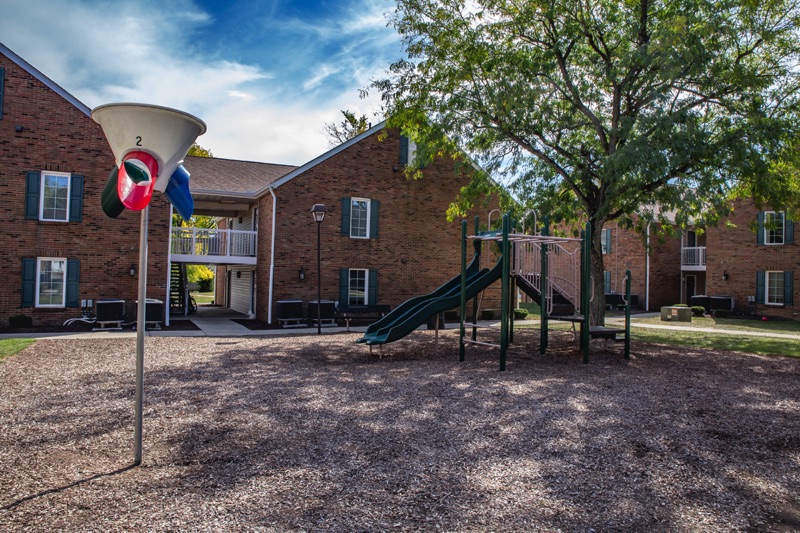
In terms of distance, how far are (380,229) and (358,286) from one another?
224 cm

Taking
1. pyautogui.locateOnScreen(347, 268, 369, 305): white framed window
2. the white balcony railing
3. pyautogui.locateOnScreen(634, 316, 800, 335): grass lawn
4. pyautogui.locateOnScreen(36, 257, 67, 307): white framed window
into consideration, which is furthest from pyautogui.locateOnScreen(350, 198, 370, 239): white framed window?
the white balcony railing

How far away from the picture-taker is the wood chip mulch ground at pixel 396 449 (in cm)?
398

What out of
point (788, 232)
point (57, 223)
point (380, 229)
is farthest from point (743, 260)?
point (57, 223)

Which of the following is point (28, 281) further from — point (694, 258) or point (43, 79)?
point (694, 258)

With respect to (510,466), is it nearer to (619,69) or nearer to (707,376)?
(707,376)

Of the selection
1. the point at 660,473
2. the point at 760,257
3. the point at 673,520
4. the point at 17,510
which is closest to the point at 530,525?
the point at 673,520

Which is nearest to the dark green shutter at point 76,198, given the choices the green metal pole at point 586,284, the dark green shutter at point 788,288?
the green metal pole at point 586,284

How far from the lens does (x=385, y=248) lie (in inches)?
821

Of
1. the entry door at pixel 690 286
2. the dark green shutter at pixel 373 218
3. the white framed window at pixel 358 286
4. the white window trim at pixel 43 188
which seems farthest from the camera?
the entry door at pixel 690 286

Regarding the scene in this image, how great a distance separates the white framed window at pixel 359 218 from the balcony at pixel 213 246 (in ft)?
12.3

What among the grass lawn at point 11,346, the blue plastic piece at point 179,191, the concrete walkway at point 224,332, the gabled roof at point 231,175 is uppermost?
the gabled roof at point 231,175

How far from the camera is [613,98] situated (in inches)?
600

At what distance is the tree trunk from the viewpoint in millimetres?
15547

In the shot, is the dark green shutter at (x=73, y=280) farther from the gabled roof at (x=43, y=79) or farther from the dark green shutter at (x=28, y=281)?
the gabled roof at (x=43, y=79)
